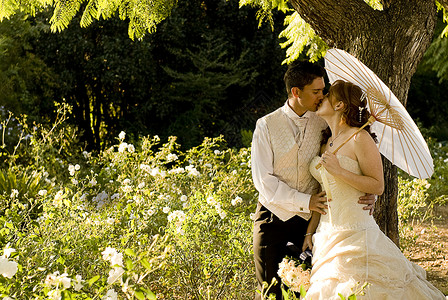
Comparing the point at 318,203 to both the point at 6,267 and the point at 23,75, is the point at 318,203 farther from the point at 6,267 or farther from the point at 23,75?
the point at 23,75

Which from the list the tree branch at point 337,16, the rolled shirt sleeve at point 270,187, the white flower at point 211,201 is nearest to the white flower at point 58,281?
the rolled shirt sleeve at point 270,187

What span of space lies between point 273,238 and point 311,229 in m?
0.24

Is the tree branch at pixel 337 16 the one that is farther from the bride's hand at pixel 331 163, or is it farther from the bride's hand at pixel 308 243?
the bride's hand at pixel 308 243

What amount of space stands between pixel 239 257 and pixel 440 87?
13.2m

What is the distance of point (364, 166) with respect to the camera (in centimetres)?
332

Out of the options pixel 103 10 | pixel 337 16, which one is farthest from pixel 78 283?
pixel 103 10

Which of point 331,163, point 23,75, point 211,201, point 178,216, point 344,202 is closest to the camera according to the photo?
point 331,163

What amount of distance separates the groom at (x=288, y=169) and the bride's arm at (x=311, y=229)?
0.04 meters

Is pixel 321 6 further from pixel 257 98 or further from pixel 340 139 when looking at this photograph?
pixel 257 98

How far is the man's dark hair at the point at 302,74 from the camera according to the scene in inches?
134

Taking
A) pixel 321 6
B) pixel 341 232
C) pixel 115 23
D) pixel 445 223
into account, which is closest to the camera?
pixel 341 232

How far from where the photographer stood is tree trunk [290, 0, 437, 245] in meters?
4.17

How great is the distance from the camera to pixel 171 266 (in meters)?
4.39

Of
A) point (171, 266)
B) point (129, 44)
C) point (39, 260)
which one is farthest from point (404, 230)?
point (129, 44)
